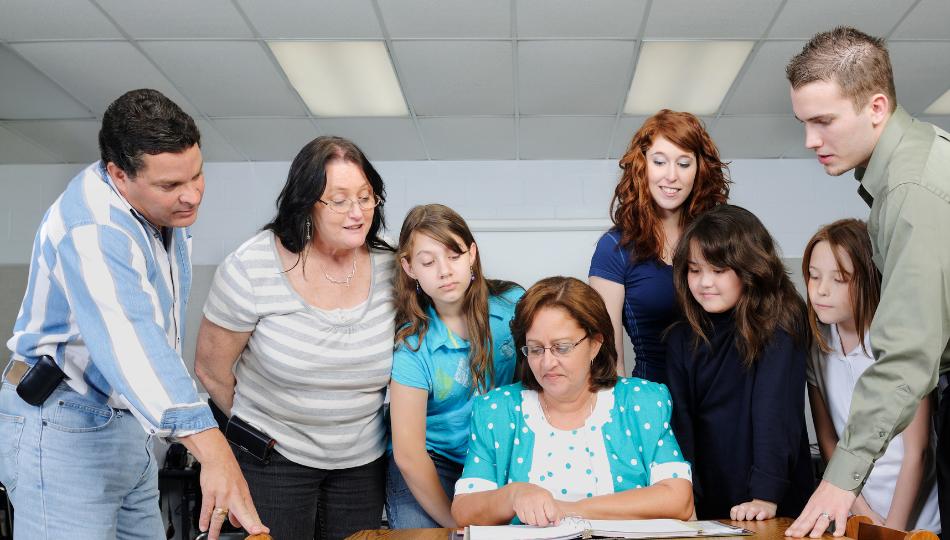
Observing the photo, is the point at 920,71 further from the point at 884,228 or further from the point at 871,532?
the point at 871,532

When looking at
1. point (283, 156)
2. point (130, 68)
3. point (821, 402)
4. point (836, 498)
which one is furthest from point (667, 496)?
point (283, 156)

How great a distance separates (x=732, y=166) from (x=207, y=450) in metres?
5.15

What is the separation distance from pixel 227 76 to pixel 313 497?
2.92 metres

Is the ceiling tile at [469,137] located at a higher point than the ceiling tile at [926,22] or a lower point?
higher

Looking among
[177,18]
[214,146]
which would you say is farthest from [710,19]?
[214,146]

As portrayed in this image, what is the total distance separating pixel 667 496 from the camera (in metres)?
1.49

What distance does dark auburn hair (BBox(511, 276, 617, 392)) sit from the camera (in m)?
1.69

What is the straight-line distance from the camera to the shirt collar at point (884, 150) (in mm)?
1360

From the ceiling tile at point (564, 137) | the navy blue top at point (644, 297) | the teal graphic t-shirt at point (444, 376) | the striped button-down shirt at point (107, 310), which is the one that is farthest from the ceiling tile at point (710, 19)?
the striped button-down shirt at point (107, 310)

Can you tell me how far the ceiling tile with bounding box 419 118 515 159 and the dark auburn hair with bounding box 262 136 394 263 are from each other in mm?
3093

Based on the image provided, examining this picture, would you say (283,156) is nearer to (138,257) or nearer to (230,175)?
(230,175)

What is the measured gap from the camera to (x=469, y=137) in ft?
17.1

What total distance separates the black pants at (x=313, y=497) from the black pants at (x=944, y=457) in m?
1.19

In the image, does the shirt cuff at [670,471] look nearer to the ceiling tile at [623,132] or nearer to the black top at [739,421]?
the black top at [739,421]
